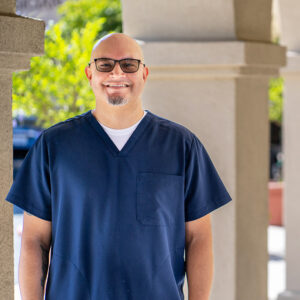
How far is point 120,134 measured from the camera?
8.29ft

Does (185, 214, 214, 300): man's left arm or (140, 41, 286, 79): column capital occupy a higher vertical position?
(140, 41, 286, 79): column capital

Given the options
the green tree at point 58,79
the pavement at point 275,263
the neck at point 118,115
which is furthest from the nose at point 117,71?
the green tree at point 58,79

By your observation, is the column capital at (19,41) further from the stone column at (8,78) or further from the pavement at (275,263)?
the pavement at (275,263)

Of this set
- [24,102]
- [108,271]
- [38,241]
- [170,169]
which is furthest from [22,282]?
[24,102]

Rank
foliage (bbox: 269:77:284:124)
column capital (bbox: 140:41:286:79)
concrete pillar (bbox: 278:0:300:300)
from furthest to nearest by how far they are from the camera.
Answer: foliage (bbox: 269:77:284:124)
concrete pillar (bbox: 278:0:300:300)
column capital (bbox: 140:41:286:79)

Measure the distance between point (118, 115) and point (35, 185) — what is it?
397mm

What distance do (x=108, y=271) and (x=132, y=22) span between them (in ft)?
7.11

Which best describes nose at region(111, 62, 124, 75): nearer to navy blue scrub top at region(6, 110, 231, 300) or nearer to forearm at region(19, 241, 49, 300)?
navy blue scrub top at region(6, 110, 231, 300)

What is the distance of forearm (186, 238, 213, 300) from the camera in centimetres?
263

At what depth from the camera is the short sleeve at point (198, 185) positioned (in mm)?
2586

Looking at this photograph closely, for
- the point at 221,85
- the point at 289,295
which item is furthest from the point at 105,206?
the point at 289,295

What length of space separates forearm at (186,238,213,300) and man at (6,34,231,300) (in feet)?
0.28

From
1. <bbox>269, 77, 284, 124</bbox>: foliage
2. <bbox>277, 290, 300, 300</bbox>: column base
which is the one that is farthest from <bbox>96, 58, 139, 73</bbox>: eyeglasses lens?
<bbox>269, 77, 284, 124</bbox>: foliage

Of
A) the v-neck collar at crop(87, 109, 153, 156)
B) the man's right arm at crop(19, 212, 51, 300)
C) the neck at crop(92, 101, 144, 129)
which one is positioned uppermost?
the neck at crop(92, 101, 144, 129)
